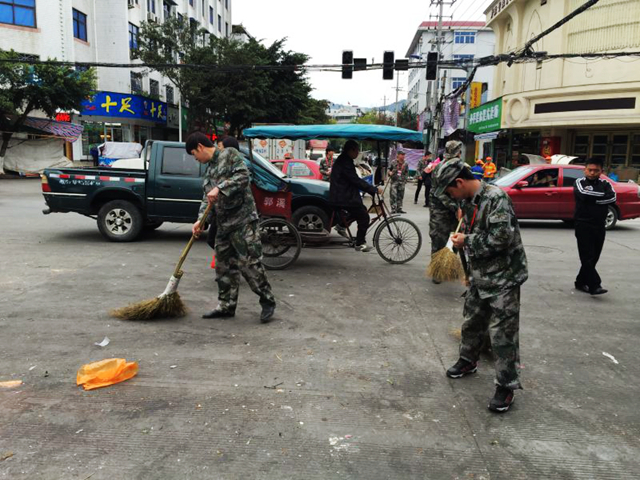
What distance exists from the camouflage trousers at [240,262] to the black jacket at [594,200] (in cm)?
416

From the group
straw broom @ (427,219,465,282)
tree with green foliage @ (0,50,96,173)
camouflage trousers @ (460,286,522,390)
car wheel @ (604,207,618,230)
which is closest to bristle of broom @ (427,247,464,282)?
straw broom @ (427,219,465,282)

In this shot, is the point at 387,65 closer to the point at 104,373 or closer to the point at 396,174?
the point at 396,174

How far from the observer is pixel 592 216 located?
6.63m

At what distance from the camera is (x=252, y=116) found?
117 ft

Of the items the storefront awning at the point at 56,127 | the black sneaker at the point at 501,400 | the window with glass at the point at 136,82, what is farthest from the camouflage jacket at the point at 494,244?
the window with glass at the point at 136,82

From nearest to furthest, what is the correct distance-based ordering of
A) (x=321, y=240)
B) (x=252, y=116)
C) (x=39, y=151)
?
(x=321, y=240)
(x=39, y=151)
(x=252, y=116)

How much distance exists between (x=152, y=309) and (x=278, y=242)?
2764 millimetres

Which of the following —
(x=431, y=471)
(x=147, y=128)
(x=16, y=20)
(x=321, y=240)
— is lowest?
(x=431, y=471)

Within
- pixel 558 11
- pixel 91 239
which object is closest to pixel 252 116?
pixel 558 11

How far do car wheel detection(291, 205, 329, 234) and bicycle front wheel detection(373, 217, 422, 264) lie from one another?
840mm

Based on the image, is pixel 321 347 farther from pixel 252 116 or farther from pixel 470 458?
pixel 252 116

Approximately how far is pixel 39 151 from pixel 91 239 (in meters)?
20.0

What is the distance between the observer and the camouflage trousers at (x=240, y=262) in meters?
5.17

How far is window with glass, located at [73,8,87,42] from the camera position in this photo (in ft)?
95.7
